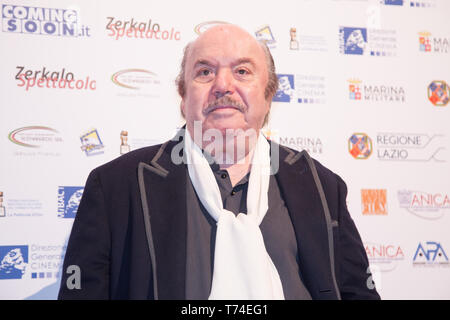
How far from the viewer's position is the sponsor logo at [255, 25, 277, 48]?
3.50m

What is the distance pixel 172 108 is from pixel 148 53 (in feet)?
1.53

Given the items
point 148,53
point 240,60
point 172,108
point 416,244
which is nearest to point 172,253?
point 240,60

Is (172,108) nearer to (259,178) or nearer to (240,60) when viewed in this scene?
(240,60)

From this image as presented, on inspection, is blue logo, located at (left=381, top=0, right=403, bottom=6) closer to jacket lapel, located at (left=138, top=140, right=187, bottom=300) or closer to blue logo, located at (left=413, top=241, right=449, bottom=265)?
blue logo, located at (left=413, top=241, right=449, bottom=265)

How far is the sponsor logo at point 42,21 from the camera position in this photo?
311 cm

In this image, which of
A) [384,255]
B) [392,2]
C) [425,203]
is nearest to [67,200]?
[384,255]

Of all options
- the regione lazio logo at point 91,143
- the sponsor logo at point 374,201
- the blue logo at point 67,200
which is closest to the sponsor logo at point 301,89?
the sponsor logo at point 374,201

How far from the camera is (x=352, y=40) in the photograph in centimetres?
366

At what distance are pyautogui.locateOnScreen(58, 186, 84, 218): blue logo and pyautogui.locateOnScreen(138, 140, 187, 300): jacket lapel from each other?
112 centimetres

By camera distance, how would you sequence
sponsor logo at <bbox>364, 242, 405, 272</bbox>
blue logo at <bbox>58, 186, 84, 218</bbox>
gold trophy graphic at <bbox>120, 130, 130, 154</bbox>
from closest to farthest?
1. blue logo at <bbox>58, 186, 84, 218</bbox>
2. gold trophy graphic at <bbox>120, 130, 130, 154</bbox>
3. sponsor logo at <bbox>364, 242, 405, 272</bbox>

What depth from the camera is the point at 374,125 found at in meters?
3.62

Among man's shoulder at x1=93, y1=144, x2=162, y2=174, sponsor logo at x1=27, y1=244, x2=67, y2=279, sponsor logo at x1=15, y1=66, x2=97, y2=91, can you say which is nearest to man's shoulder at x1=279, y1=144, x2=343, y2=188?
man's shoulder at x1=93, y1=144, x2=162, y2=174
